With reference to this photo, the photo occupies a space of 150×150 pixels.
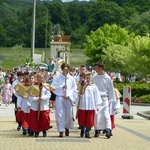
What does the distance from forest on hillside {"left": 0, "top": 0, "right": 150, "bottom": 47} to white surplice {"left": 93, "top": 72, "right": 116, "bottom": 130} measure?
11657cm

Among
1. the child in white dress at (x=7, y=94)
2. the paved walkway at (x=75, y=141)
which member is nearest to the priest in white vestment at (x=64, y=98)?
the paved walkway at (x=75, y=141)

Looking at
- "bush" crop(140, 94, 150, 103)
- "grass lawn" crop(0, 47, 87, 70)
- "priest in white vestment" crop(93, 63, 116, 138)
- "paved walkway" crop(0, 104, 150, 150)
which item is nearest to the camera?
"paved walkway" crop(0, 104, 150, 150)

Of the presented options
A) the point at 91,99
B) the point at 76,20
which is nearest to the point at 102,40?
the point at 91,99

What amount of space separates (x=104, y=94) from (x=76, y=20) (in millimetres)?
165427

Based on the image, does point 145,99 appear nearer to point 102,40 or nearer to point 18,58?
point 102,40

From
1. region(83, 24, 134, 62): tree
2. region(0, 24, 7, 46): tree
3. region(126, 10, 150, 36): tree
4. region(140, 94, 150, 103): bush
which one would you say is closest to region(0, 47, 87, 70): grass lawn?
region(83, 24, 134, 62): tree

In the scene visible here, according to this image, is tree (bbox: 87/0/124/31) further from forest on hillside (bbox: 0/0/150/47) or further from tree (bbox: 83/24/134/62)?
tree (bbox: 83/24/134/62)

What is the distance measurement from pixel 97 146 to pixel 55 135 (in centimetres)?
276

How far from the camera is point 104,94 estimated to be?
1722cm

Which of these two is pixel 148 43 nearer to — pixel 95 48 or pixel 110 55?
pixel 110 55

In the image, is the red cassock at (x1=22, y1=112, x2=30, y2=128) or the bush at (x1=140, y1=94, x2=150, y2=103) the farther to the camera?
the bush at (x1=140, y1=94, x2=150, y2=103)

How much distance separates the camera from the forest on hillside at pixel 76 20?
151m

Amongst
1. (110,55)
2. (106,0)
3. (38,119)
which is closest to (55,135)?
(38,119)

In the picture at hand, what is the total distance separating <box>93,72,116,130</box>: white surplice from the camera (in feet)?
56.3
